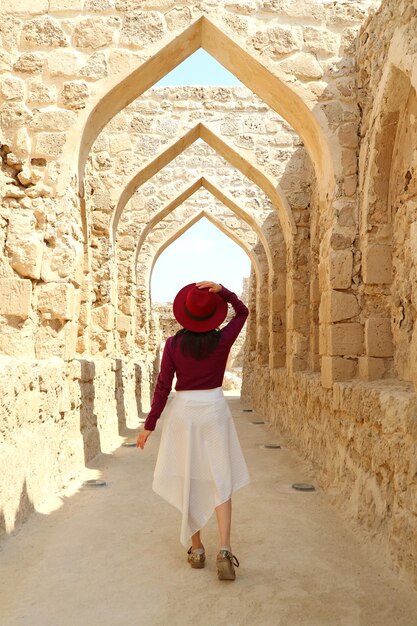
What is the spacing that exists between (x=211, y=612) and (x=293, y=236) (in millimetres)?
4935

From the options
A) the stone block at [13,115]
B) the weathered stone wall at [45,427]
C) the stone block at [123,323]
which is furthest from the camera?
the stone block at [123,323]

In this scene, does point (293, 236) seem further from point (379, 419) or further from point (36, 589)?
point (36, 589)

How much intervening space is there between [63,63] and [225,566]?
365 cm

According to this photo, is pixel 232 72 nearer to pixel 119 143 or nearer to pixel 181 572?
pixel 119 143

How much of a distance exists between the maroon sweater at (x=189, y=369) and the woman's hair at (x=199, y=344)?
0.02m

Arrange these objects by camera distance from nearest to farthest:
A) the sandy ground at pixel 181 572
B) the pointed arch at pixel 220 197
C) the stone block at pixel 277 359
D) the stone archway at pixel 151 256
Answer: the sandy ground at pixel 181 572, the stone block at pixel 277 359, the pointed arch at pixel 220 197, the stone archway at pixel 151 256

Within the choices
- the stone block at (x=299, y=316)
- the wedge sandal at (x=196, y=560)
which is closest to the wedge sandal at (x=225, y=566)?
the wedge sandal at (x=196, y=560)

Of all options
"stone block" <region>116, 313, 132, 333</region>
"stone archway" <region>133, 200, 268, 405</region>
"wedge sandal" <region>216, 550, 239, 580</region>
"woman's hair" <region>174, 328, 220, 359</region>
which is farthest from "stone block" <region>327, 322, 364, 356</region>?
"stone archway" <region>133, 200, 268, 405</region>

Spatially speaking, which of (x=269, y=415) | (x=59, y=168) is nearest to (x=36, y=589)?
(x=59, y=168)

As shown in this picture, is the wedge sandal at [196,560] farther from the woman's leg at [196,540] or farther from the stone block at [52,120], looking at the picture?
the stone block at [52,120]

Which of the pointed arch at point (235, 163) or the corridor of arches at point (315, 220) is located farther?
the pointed arch at point (235, 163)

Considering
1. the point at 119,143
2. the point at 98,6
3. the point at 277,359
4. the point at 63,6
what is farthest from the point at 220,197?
the point at 63,6

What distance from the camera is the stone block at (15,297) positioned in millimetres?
3912

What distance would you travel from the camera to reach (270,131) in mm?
7867
